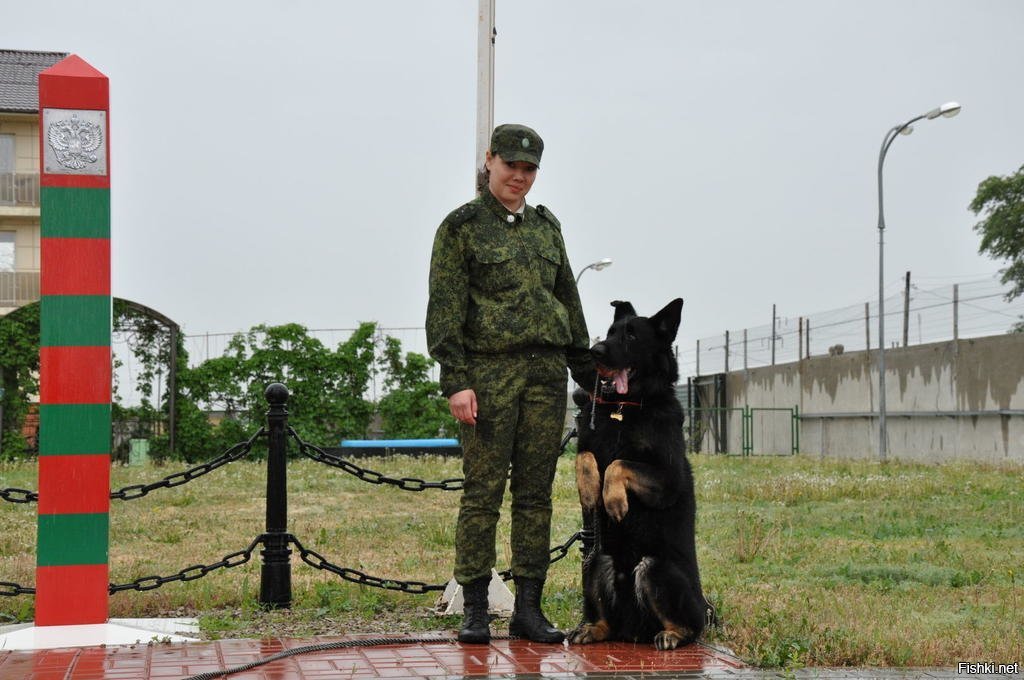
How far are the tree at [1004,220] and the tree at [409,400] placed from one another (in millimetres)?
25291

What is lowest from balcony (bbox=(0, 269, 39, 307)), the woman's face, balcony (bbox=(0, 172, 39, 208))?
the woman's face

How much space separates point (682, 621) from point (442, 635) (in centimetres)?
122

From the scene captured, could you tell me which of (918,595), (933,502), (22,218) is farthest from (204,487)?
(22,218)

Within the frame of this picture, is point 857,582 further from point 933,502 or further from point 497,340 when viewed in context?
point 933,502

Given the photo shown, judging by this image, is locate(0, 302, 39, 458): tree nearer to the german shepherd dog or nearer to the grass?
the grass

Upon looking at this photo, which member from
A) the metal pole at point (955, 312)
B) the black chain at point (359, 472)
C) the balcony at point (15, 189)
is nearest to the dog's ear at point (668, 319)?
the black chain at point (359, 472)

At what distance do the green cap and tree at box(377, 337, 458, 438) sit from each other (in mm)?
17261

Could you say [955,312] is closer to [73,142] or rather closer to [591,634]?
[591,634]

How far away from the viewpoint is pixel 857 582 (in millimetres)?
7473

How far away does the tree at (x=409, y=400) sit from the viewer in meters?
22.7

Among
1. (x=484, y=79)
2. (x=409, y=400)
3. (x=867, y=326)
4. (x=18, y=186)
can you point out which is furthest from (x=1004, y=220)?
(x=484, y=79)

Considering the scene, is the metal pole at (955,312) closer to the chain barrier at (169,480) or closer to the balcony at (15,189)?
the chain barrier at (169,480)

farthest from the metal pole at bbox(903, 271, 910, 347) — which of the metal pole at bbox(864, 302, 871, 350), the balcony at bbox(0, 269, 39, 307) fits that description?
the balcony at bbox(0, 269, 39, 307)

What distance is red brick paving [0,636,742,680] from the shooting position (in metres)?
4.72
